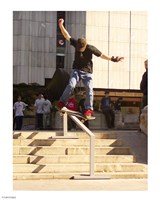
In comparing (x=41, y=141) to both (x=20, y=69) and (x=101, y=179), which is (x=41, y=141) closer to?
(x=101, y=179)

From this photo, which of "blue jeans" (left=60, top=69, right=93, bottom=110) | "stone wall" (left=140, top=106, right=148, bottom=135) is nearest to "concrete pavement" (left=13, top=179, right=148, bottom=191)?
"stone wall" (left=140, top=106, right=148, bottom=135)

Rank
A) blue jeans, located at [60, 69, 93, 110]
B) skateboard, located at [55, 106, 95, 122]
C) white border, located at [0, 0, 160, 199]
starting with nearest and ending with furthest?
white border, located at [0, 0, 160, 199], blue jeans, located at [60, 69, 93, 110], skateboard, located at [55, 106, 95, 122]

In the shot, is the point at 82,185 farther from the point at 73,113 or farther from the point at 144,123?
the point at 144,123

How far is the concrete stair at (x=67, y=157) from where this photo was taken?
26.1ft

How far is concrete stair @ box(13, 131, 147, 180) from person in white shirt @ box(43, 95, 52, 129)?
2543 millimetres

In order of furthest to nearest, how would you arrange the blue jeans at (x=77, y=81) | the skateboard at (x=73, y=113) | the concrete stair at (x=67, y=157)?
the skateboard at (x=73, y=113) → the blue jeans at (x=77, y=81) → the concrete stair at (x=67, y=157)

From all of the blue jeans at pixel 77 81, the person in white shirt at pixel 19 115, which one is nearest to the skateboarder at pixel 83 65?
the blue jeans at pixel 77 81

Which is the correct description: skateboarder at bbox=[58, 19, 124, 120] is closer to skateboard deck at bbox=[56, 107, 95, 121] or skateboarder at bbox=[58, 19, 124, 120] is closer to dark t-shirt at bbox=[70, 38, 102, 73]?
dark t-shirt at bbox=[70, 38, 102, 73]

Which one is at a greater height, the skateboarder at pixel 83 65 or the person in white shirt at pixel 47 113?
the skateboarder at pixel 83 65

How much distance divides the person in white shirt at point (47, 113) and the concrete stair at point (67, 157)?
254 cm

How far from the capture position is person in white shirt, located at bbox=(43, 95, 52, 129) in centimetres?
1181

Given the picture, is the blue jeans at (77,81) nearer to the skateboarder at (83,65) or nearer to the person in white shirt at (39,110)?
the skateboarder at (83,65)
